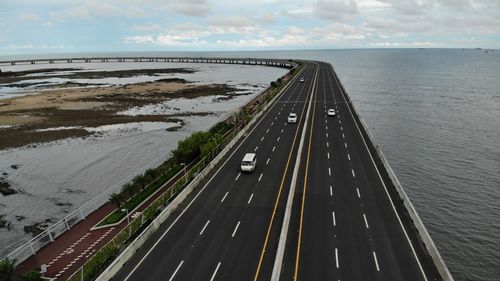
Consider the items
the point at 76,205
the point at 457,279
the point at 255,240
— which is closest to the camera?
the point at 255,240

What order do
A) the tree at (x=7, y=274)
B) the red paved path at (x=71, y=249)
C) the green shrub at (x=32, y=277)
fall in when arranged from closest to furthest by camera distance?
the tree at (x=7, y=274) → the green shrub at (x=32, y=277) → the red paved path at (x=71, y=249)

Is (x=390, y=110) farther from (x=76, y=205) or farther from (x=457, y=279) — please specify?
(x=76, y=205)

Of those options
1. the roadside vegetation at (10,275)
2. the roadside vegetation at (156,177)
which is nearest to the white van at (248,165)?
the roadside vegetation at (156,177)

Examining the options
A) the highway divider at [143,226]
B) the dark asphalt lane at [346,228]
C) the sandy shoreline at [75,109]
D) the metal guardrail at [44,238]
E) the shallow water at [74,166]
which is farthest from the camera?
the sandy shoreline at [75,109]

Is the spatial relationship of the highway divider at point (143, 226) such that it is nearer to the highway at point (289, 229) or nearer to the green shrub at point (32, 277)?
the highway at point (289, 229)

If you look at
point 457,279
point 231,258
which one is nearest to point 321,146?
point 457,279

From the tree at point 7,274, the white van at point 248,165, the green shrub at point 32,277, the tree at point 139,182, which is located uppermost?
the white van at point 248,165
